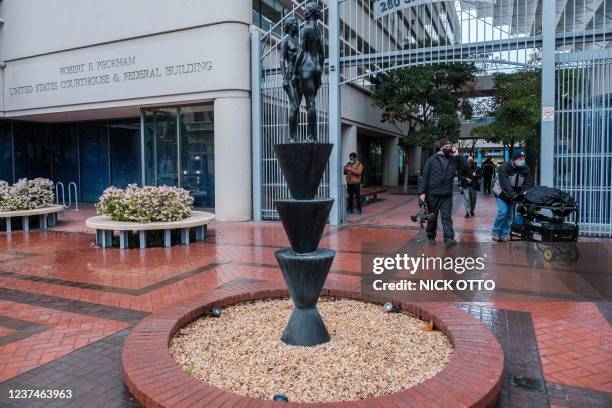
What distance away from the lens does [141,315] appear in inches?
203

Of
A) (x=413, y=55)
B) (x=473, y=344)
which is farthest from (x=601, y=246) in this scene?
(x=473, y=344)

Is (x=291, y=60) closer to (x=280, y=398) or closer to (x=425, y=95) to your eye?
(x=280, y=398)

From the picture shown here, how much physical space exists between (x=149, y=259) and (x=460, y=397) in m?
6.14

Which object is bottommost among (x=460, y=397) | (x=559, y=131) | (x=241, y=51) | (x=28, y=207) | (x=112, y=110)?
(x=460, y=397)

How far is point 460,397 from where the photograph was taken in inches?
116

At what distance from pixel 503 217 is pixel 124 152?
13.3 metres

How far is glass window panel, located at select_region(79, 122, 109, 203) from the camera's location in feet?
58.4

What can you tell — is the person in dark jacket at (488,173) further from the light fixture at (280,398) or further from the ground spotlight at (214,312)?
the light fixture at (280,398)

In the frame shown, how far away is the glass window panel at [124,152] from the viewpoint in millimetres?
17391

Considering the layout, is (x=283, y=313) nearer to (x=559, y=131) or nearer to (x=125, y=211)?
(x=125, y=211)

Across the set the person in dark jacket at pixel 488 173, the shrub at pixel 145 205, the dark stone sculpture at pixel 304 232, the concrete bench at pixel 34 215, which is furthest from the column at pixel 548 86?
the person in dark jacket at pixel 488 173

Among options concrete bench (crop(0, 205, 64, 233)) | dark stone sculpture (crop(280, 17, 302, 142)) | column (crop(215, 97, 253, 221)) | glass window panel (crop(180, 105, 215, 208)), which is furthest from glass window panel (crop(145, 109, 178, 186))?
dark stone sculpture (crop(280, 17, 302, 142))

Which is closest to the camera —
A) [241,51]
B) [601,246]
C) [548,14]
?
[601,246]

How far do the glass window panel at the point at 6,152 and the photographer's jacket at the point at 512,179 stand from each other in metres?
16.5
